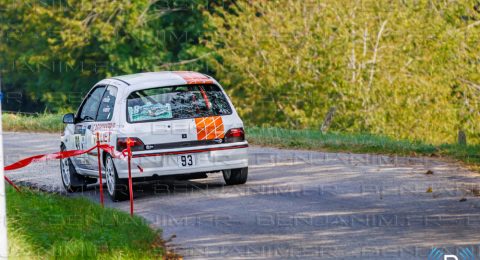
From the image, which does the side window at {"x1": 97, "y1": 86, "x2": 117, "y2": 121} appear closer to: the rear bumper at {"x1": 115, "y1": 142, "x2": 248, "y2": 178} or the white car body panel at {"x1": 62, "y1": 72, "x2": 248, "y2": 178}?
the white car body panel at {"x1": 62, "y1": 72, "x2": 248, "y2": 178}

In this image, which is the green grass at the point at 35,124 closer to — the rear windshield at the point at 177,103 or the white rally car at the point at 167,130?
the white rally car at the point at 167,130

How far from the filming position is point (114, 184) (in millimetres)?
14461

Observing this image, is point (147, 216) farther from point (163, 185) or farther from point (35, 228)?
point (163, 185)

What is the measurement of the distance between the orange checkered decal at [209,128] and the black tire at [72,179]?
2.75 meters

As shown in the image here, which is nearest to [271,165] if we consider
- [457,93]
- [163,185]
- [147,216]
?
[163,185]

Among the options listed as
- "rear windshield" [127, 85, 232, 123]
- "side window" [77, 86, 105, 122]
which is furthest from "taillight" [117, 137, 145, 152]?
"side window" [77, 86, 105, 122]

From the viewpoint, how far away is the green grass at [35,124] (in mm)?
30297

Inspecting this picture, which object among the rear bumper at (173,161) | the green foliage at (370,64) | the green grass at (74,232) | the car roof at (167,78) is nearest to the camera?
the green grass at (74,232)

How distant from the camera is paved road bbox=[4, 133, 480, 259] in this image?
403 inches

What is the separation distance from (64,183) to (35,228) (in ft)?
17.2

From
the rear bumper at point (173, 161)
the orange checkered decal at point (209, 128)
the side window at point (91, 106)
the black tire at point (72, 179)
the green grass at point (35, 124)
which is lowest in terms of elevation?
the green grass at point (35, 124)

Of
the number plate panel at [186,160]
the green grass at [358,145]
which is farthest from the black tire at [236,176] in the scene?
the green grass at [358,145]

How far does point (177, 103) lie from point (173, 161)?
35.0 inches

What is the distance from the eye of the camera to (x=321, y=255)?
9.76 m
